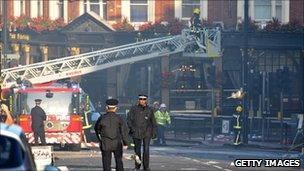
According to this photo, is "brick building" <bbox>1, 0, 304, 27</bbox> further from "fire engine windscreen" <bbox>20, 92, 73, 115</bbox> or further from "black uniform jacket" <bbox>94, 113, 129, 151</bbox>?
"black uniform jacket" <bbox>94, 113, 129, 151</bbox>

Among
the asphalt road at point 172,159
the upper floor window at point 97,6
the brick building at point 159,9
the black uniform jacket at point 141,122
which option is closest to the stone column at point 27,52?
the brick building at point 159,9

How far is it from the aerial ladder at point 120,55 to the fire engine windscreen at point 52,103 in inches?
303

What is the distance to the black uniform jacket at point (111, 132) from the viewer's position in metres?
17.5

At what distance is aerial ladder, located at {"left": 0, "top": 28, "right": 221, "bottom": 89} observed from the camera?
39219mm

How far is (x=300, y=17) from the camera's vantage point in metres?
52.7

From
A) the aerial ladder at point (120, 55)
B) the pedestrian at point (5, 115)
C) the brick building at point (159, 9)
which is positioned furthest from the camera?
→ the brick building at point (159, 9)

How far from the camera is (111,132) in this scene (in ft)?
57.3

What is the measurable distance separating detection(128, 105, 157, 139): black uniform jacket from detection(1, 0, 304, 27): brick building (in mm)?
32127

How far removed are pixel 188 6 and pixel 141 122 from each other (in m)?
32.9

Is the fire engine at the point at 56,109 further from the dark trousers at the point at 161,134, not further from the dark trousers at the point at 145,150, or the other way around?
the dark trousers at the point at 145,150

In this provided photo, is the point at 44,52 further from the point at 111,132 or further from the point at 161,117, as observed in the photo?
the point at 111,132

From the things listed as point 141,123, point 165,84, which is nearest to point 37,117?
point 141,123

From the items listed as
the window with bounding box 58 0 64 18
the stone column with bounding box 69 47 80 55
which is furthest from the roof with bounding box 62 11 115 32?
the window with bounding box 58 0 64 18

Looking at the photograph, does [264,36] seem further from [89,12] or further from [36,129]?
[36,129]
